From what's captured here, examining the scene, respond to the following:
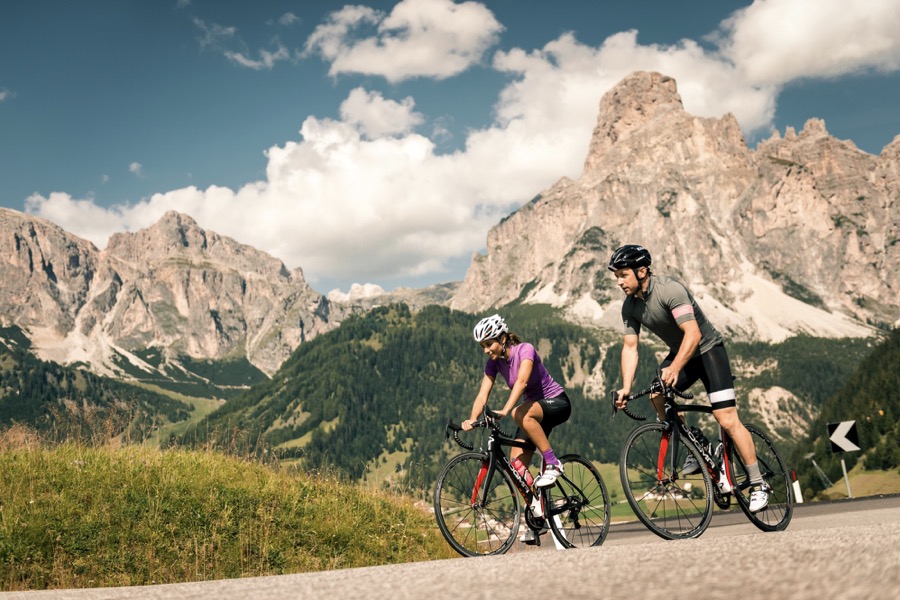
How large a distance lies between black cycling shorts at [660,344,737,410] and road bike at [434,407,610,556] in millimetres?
1787

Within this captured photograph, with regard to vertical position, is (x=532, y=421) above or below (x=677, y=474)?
above

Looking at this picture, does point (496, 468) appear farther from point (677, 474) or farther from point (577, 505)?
point (677, 474)

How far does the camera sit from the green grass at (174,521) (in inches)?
376

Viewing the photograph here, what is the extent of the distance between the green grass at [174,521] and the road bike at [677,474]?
4777mm

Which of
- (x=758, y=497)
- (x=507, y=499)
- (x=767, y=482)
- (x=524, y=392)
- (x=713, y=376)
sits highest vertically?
(x=524, y=392)

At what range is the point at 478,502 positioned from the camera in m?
9.73

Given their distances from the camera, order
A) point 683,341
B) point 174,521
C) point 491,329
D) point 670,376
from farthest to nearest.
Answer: point 174,521 < point 491,329 < point 683,341 < point 670,376

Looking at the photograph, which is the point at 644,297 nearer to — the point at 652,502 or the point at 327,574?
the point at 652,502

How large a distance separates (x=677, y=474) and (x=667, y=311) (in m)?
2.07

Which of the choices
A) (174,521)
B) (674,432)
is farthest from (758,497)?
(174,521)

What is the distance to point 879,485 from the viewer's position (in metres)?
103

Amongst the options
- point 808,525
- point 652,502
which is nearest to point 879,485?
point 808,525

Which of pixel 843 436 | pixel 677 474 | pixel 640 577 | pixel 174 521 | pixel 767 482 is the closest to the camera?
pixel 640 577

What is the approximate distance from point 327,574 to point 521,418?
4.19 meters
